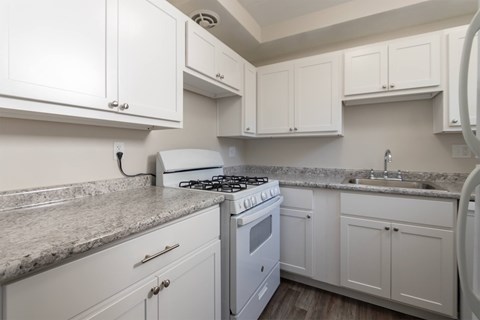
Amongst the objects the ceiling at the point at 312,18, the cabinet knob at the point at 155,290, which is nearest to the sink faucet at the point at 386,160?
the ceiling at the point at 312,18

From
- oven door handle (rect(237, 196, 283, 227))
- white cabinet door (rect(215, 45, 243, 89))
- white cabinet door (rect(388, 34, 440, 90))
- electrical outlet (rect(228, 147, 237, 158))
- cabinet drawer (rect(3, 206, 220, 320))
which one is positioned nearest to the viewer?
cabinet drawer (rect(3, 206, 220, 320))

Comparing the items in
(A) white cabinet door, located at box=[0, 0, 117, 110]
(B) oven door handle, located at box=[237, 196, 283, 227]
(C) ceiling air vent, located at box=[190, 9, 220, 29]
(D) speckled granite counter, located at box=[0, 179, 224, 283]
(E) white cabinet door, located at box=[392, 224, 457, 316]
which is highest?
(C) ceiling air vent, located at box=[190, 9, 220, 29]

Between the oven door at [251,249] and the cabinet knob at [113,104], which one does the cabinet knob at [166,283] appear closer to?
the oven door at [251,249]

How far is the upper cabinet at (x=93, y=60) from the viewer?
84 cm

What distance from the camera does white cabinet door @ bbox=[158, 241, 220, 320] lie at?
0.98 metres

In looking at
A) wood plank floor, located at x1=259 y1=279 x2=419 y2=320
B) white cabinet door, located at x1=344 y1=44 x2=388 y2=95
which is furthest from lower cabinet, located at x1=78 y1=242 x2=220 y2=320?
white cabinet door, located at x1=344 y1=44 x2=388 y2=95

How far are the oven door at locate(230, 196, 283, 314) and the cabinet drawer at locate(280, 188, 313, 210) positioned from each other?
0.51 ft

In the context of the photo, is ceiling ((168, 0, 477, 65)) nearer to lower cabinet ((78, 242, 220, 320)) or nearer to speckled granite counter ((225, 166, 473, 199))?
speckled granite counter ((225, 166, 473, 199))

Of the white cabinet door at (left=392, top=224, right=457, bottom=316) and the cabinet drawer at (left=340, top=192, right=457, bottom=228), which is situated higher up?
the cabinet drawer at (left=340, top=192, right=457, bottom=228)

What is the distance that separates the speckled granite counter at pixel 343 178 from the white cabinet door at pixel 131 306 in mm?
1392

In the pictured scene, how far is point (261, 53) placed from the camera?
105 inches

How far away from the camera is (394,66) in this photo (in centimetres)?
188

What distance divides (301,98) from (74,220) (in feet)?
6.68

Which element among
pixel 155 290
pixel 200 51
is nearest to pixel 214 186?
pixel 155 290
